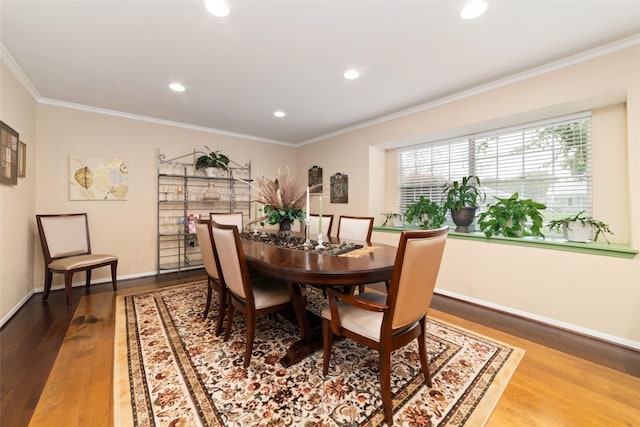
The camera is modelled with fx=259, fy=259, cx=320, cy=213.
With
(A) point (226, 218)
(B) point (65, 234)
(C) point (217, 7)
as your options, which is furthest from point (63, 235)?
(C) point (217, 7)

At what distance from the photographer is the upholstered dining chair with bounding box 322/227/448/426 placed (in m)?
1.32

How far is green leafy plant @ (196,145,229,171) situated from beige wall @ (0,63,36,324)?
74.2 inches

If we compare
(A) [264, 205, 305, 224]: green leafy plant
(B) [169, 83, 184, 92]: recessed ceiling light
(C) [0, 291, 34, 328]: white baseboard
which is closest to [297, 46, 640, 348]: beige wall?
(A) [264, 205, 305, 224]: green leafy plant

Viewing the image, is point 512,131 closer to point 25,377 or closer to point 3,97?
point 25,377

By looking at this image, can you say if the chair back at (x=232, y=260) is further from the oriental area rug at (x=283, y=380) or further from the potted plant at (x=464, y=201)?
the potted plant at (x=464, y=201)

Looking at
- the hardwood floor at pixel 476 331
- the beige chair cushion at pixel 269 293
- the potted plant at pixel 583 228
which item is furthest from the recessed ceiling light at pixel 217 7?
the potted plant at pixel 583 228

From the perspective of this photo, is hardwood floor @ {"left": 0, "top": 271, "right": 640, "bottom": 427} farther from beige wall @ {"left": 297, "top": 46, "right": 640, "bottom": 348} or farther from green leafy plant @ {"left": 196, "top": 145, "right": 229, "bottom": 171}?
green leafy plant @ {"left": 196, "top": 145, "right": 229, "bottom": 171}

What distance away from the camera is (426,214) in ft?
12.1

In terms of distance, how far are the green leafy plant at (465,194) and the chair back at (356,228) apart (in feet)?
3.97

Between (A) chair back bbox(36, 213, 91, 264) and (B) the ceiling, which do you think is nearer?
(B) the ceiling

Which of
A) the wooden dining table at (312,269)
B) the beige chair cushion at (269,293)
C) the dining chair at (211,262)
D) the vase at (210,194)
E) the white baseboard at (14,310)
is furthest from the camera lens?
the vase at (210,194)

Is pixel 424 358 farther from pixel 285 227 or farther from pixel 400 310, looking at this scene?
pixel 285 227

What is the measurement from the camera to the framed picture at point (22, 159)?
8.78 feet

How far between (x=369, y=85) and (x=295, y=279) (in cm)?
233
